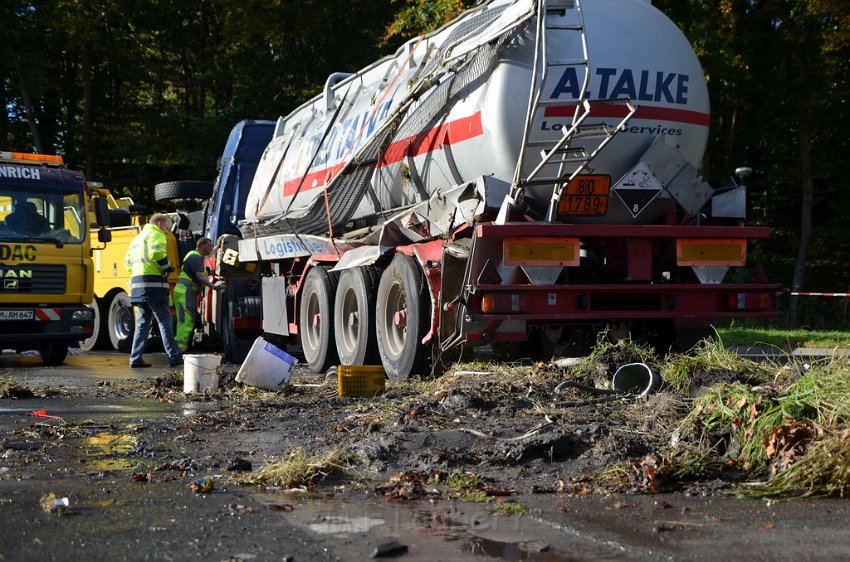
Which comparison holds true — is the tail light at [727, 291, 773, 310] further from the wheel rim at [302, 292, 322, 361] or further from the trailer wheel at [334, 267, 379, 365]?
the wheel rim at [302, 292, 322, 361]

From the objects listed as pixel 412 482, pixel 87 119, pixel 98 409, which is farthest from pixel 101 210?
pixel 87 119

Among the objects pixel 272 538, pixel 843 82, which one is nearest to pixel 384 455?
pixel 272 538

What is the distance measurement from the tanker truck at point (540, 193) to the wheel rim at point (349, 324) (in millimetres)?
322

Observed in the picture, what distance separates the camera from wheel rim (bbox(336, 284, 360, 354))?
36.6 ft

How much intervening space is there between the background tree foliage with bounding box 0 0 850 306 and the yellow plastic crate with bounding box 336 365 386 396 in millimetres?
11398

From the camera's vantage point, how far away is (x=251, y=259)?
1422 centimetres

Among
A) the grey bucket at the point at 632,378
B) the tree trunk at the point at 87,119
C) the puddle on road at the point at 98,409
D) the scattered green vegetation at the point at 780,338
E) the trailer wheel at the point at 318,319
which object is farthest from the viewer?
Answer: the tree trunk at the point at 87,119

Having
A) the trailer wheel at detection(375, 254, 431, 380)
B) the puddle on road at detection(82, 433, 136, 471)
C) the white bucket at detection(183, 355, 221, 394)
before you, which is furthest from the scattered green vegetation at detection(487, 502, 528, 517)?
the white bucket at detection(183, 355, 221, 394)

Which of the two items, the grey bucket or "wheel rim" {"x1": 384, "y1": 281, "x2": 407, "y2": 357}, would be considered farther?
"wheel rim" {"x1": 384, "y1": 281, "x2": 407, "y2": 357}

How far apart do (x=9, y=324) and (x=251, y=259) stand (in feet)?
9.84

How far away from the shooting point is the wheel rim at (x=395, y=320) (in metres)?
9.91

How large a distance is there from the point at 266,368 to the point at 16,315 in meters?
5.99

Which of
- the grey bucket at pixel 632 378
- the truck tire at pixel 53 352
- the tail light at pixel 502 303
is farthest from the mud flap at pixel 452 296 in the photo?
the truck tire at pixel 53 352

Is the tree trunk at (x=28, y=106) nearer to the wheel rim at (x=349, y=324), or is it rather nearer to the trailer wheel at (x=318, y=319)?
the trailer wheel at (x=318, y=319)
